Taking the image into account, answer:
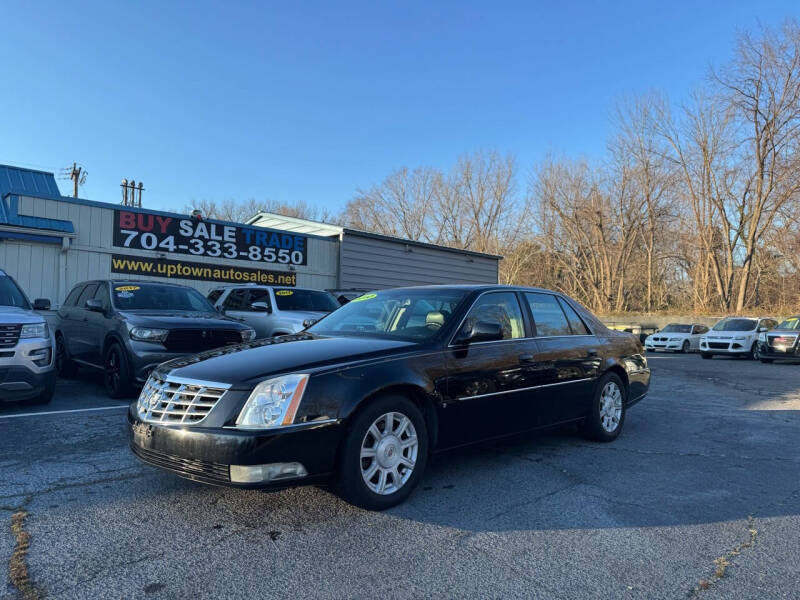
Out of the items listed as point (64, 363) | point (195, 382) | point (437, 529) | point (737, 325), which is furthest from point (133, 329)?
point (737, 325)

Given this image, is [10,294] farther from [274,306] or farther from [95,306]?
[274,306]

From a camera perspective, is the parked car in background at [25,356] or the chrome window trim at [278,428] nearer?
the chrome window trim at [278,428]

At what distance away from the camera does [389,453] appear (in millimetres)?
3654

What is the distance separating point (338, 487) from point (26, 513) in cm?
190

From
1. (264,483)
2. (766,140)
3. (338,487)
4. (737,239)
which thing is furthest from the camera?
(737,239)

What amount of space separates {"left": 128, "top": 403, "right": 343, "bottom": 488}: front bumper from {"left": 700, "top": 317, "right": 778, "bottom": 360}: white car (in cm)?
1931

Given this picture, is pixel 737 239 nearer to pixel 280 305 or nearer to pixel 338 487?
pixel 280 305

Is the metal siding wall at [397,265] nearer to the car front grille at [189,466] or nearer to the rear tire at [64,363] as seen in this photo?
the rear tire at [64,363]

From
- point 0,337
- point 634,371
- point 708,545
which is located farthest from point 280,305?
point 708,545

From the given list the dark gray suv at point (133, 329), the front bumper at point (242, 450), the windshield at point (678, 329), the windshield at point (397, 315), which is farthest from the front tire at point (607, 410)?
the windshield at point (678, 329)

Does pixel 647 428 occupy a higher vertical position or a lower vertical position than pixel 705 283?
lower

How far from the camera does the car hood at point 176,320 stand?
24.3 ft

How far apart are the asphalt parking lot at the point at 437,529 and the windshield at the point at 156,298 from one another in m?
3.09

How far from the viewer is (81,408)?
6891 millimetres
